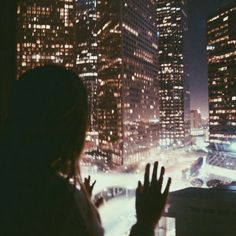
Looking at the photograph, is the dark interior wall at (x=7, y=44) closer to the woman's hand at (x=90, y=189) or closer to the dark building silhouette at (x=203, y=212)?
the woman's hand at (x=90, y=189)

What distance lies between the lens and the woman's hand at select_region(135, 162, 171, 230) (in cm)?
90

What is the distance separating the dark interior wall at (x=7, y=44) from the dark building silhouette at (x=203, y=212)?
11031 mm

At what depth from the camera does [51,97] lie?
0.76 m

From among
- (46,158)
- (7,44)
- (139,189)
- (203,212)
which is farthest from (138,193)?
(203,212)

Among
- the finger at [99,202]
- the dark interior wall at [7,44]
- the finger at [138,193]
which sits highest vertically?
the dark interior wall at [7,44]

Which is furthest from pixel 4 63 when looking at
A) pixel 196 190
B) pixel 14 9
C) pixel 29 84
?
pixel 196 190

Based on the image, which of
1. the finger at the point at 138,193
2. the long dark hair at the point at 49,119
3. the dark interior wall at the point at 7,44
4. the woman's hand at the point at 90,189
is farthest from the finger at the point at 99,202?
the dark interior wall at the point at 7,44

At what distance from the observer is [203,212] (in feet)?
40.7

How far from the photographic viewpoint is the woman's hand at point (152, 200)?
90cm

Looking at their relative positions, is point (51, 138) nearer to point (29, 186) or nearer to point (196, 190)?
point (29, 186)

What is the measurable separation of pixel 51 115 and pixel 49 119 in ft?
0.03

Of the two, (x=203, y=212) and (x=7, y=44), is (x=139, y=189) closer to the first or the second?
(x=7, y=44)

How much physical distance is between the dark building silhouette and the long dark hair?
11.7 m

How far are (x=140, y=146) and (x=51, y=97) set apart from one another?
47979 millimetres
